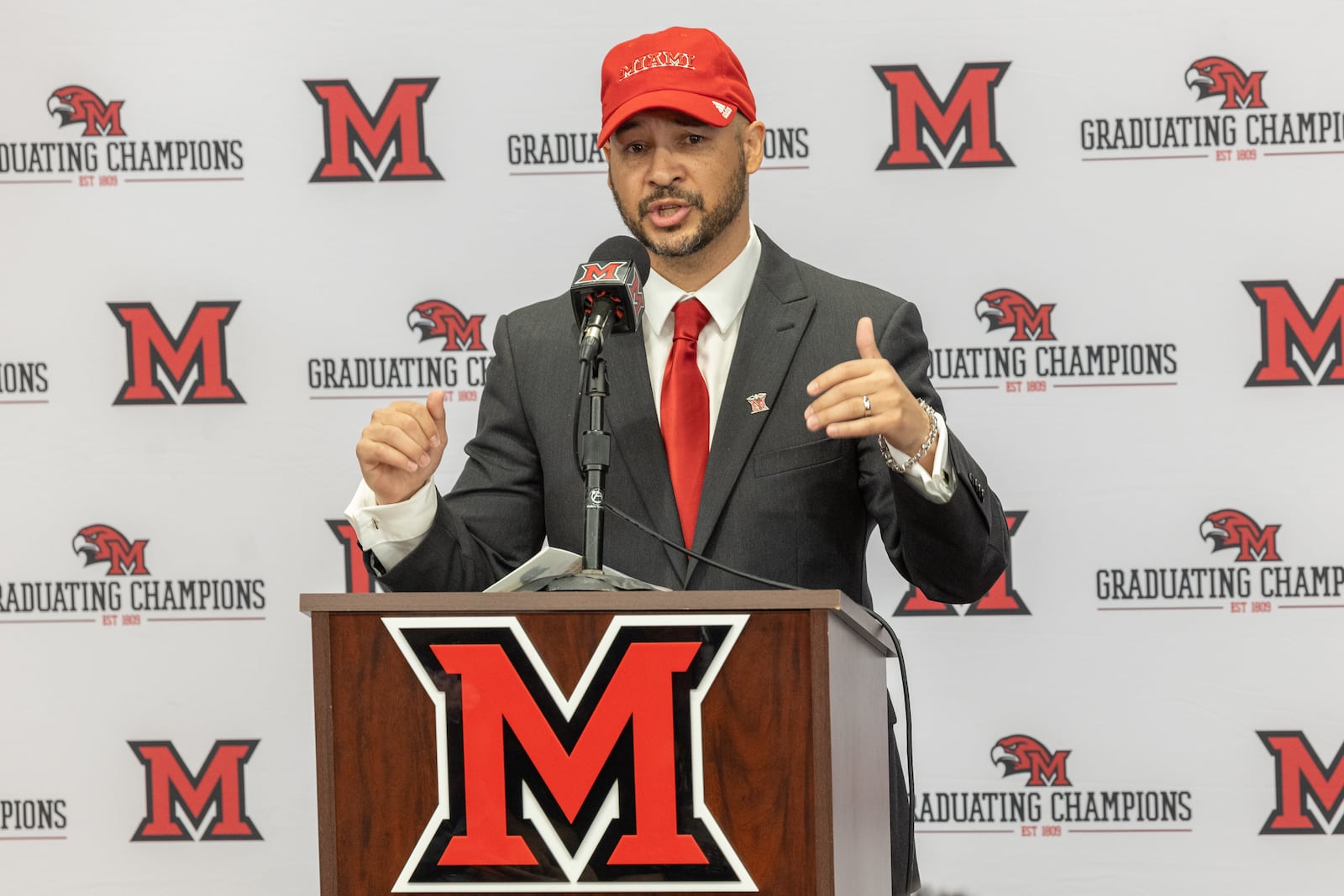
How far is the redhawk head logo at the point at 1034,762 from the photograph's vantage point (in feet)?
9.36

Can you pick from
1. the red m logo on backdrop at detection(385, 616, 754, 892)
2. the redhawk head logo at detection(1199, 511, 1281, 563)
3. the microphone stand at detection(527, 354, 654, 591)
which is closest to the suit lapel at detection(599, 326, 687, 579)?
the microphone stand at detection(527, 354, 654, 591)

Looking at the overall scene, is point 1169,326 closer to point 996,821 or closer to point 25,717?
point 996,821

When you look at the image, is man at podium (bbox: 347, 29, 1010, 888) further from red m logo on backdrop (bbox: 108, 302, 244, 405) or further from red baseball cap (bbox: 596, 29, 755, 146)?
red m logo on backdrop (bbox: 108, 302, 244, 405)

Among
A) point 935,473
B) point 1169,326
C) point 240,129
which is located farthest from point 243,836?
point 1169,326

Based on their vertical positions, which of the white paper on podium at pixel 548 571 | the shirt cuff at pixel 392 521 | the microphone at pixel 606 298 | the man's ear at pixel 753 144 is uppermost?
the man's ear at pixel 753 144

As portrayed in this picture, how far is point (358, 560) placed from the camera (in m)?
2.94

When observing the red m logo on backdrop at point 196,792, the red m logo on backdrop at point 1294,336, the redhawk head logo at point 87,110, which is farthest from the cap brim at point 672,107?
the red m logo on backdrop at point 196,792

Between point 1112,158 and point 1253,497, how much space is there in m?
0.78

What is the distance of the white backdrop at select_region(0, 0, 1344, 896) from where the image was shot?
111 inches

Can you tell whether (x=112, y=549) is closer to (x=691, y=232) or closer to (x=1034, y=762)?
(x=691, y=232)

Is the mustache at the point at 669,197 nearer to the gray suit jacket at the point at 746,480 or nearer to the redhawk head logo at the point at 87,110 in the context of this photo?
the gray suit jacket at the point at 746,480

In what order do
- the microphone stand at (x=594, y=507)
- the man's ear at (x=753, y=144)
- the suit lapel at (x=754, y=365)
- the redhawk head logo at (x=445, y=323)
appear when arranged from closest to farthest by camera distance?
the microphone stand at (x=594, y=507)
the suit lapel at (x=754, y=365)
the man's ear at (x=753, y=144)
the redhawk head logo at (x=445, y=323)

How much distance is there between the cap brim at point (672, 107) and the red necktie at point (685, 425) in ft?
1.02

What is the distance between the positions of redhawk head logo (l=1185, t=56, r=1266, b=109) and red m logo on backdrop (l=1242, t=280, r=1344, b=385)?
39cm
